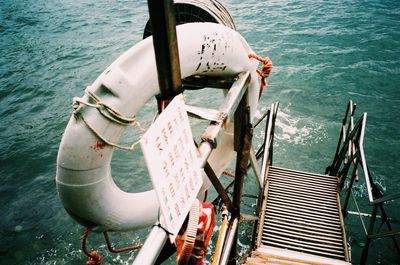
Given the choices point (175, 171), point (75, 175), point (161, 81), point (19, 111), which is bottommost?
point (19, 111)

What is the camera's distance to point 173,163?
1.57 meters

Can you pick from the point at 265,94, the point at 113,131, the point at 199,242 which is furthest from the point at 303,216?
the point at 265,94

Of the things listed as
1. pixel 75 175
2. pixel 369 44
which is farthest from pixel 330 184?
pixel 369 44

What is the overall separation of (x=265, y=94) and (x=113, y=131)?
12516 mm

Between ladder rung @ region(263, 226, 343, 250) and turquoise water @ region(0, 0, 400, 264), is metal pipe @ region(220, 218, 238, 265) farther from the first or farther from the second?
turquoise water @ region(0, 0, 400, 264)

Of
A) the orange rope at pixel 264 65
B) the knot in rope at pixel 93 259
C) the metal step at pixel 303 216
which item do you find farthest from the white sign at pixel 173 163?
the metal step at pixel 303 216

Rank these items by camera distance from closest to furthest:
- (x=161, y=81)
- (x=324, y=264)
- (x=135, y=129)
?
(x=161, y=81) → (x=324, y=264) → (x=135, y=129)

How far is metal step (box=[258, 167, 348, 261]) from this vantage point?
4969 mm

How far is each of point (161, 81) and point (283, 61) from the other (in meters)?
16.0

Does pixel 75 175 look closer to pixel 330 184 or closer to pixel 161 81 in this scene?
pixel 161 81

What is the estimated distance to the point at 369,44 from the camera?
55.3ft

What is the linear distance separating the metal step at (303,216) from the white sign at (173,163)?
3806mm

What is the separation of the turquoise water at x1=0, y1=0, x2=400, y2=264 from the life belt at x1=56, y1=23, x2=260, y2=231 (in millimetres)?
5862

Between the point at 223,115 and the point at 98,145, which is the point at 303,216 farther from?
the point at 98,145
